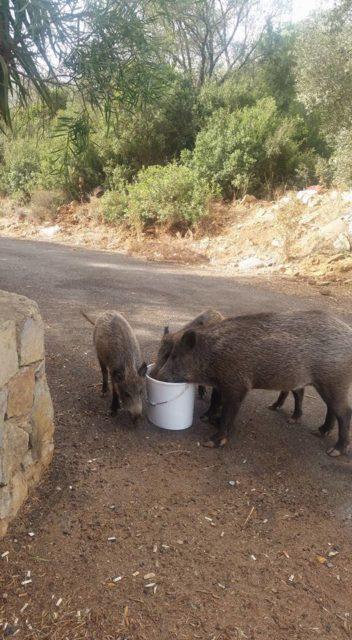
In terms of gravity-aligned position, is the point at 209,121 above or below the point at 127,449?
→ above

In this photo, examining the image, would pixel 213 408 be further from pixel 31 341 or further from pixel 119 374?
pixel 31 341

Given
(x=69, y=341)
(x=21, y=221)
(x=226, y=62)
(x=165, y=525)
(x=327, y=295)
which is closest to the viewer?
(x=165, y=525)

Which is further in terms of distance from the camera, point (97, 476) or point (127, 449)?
point (127, 449)

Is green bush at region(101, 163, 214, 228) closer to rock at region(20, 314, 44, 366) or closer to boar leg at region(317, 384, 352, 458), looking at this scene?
boar leg at region(317, 384, 352, 458)

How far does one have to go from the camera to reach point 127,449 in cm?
407

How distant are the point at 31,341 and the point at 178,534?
162 centimetres

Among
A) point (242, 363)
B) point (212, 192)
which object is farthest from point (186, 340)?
point (212, 192)

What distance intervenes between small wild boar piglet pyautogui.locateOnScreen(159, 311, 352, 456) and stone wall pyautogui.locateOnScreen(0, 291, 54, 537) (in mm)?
1356

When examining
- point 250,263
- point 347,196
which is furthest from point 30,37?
point 347,196

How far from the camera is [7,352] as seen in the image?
9.57ft

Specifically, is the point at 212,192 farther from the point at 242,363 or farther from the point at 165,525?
the point at 165,525

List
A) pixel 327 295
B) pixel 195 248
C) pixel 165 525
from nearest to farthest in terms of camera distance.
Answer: pixel 165 525 → pixel 327 295 → pixel 195 248

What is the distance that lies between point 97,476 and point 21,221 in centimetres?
1835

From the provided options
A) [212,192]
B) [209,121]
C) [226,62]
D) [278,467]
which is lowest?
[278,467]
